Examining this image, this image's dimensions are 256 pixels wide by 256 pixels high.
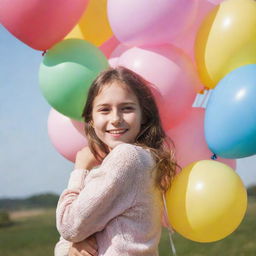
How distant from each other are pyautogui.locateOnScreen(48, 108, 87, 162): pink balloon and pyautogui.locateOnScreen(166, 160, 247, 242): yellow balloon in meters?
0.63

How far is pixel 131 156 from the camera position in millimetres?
1554

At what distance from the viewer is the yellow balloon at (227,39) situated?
6.44 ft

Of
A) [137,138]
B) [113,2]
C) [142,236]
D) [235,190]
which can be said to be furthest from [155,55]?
[142,236]

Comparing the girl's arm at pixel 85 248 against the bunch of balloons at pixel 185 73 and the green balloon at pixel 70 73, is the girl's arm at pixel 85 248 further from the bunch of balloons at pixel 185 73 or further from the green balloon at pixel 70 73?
the green balloon at pixel 70 73

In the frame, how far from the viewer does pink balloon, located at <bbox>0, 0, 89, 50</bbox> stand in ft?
6.59

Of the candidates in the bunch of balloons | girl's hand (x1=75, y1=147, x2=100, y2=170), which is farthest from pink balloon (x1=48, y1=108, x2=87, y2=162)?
girl's hand (x1=75, y1=147, x2=100, y2=170)

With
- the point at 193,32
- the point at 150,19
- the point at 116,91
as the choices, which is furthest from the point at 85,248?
the point at 193,32

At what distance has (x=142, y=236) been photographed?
5.16ft

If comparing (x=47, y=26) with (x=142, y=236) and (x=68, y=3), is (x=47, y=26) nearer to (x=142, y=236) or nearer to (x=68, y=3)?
(x=68, y=3)

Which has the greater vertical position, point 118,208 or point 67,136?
point 118,208

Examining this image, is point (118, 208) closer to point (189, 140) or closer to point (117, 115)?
point (117, 115)

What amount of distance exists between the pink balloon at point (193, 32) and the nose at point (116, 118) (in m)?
0.62

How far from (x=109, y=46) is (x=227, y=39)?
0.71 meters

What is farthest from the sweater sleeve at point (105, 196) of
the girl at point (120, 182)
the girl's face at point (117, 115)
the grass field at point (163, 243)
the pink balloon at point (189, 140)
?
the grass field at point (163, 243)
